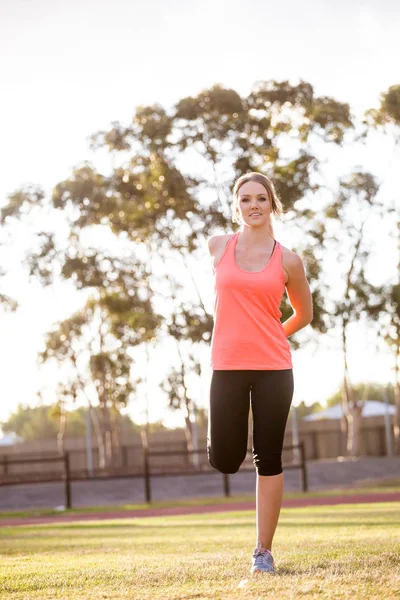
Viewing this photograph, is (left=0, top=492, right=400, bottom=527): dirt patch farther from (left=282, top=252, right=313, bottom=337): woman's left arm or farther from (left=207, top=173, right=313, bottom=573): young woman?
(left=207, top=173, right=313, bottom=573): young woman

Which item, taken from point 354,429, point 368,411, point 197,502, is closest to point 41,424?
point 368,411

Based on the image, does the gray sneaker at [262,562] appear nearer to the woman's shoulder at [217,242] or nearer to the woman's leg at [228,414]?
the woman's leg at [228,414]

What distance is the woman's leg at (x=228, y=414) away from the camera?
4.50 metres

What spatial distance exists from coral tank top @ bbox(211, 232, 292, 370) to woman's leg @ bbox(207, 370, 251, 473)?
6cm

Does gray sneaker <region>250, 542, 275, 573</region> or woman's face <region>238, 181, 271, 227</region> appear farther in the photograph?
woman's face <region>238, 181, 271, 227</region>

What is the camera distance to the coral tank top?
14.7 feet

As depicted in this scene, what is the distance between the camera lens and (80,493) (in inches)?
1037

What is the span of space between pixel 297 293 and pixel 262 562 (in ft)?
4.26

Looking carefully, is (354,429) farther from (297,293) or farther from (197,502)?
(297,293)

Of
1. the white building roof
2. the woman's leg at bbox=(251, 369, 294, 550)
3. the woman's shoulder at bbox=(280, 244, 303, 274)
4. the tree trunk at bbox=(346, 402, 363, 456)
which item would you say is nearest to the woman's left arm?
the woman's shoulder at bbox=(280, 244, 303, 274)

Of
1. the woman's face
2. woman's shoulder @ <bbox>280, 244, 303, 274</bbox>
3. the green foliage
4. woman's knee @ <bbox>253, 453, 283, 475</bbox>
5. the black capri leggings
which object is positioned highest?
the green foliage

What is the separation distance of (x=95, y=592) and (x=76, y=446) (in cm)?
4327

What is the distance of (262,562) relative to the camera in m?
4.36

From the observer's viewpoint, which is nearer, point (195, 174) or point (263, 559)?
point (263, 559)
